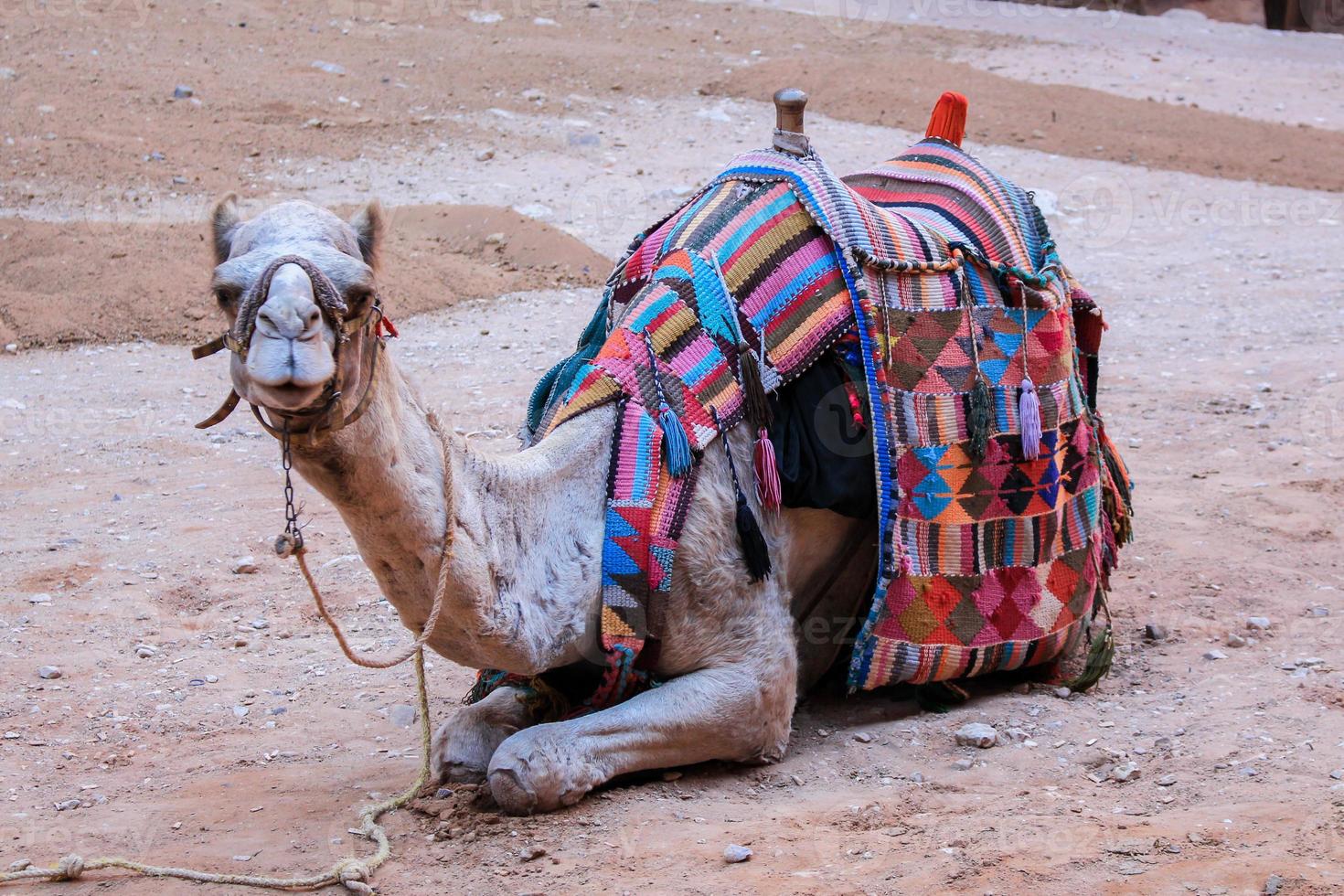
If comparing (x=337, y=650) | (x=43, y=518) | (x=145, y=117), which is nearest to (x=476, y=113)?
(x=145, y=117)

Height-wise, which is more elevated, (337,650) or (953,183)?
(953,183)

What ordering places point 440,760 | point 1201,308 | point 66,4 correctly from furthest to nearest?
point 66,4, point 1201,308, point 440,760

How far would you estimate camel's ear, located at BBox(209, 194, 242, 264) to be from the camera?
3.79 meters

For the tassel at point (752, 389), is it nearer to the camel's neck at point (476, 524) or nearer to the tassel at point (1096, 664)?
the camel's neck at point (476, 524)

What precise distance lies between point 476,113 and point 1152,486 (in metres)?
8.45

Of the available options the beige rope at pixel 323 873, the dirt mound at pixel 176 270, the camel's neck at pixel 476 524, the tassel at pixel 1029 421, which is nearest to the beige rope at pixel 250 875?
the beige rope at pixel 323 873

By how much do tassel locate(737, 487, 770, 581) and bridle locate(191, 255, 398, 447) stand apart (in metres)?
1.31

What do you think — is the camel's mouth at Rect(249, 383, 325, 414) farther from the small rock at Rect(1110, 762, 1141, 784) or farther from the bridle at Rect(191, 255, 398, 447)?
the small rock at Rect(1110, 762, 1141, 784)

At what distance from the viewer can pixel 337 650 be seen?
591cm

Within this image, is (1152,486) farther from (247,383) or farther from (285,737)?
(247,383)

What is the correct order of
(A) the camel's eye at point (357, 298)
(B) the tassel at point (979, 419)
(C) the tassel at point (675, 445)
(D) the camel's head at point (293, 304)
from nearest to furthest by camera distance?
(D) the camel's head at point (293, 304) < (A) the camel's eye at point (357, 298) < (C) the tassel at point (675, 445) < (B) the tassel at point (979, 419)

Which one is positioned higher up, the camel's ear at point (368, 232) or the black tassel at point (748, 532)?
the camel's ear at point (368, 232)

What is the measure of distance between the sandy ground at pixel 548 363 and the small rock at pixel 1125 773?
0.04 metres

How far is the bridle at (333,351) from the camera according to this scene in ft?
11.3
